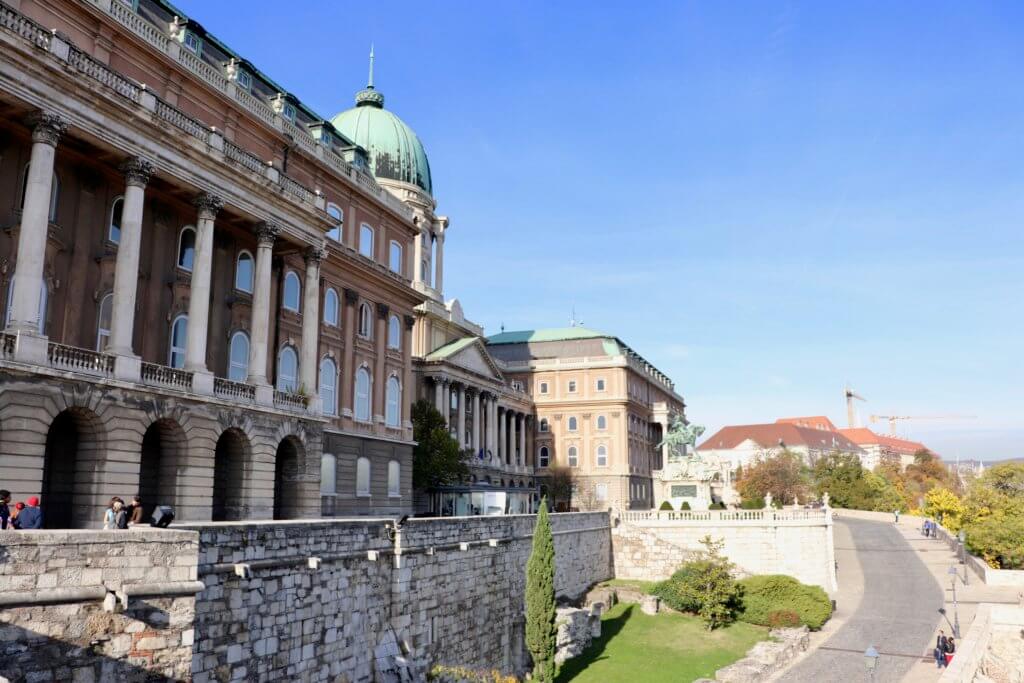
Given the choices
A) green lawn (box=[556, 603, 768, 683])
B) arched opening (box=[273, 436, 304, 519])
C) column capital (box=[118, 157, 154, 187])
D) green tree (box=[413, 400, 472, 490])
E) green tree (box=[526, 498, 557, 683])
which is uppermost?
column capital (box=[118, 157, 154, 187])

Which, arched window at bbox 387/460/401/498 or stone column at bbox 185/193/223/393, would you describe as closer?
stone column at bbox 185/193/223/393

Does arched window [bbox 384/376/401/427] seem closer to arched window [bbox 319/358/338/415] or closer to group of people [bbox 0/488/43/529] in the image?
arched window [bbox 319/358/338/415]

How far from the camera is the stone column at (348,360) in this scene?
43.3 meters

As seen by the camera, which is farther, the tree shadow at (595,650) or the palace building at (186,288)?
the tree shadow at (595,650)

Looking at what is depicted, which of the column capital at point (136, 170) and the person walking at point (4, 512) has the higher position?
the column capital at point (136, 170)

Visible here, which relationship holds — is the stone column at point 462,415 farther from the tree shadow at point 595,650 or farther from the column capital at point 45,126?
the column capital at point 45,126

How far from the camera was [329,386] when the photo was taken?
140ft

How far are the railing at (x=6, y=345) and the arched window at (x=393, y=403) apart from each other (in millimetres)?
25292

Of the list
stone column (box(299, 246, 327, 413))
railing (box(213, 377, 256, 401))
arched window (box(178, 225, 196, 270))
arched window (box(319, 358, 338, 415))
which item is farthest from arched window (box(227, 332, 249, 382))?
arched window (box(319, 358, 338, 415))

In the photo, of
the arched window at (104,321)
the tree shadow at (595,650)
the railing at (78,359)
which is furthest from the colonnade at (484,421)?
the railing at (78,359)

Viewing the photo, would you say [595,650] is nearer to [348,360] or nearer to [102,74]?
[348,360]

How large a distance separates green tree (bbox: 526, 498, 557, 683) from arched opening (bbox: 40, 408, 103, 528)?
16.7 meters

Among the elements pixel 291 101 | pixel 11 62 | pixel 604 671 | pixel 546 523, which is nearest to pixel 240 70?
pixel 291 101

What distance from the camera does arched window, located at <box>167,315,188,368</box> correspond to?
3180cm
